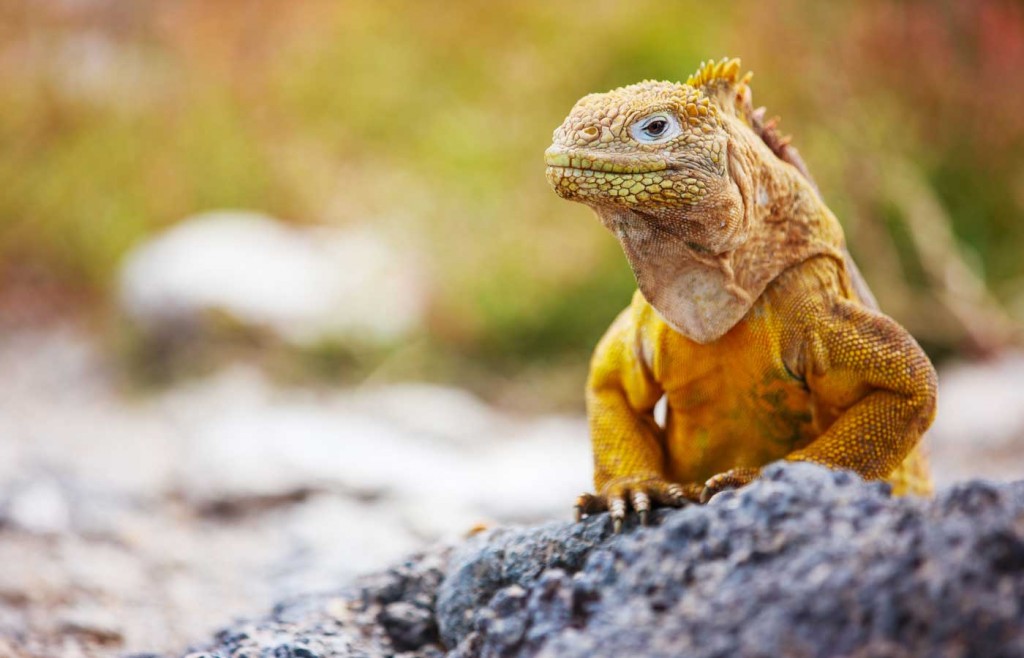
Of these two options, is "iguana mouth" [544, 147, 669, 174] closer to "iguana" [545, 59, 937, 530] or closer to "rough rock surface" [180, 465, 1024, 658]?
"iguana" [545, 59, 937, 530]

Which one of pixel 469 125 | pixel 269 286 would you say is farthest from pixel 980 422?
pixel 469 125

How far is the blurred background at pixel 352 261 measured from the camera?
6383 mm

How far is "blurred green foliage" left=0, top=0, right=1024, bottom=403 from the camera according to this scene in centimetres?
984

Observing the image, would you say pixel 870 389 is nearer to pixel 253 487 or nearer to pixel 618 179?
pixel 618 179

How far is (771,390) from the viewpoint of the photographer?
10.6 feet

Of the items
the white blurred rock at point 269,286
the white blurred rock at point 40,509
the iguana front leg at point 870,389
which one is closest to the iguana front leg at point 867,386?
the iguana front leg at point 870,389

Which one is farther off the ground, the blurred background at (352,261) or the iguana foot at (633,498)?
the blurred background at (352,261)

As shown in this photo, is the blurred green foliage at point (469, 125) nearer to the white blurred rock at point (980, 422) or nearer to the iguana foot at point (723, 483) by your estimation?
the white blurred rock at point (980, 422)

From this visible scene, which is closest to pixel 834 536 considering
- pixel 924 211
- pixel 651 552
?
pixel 651 552

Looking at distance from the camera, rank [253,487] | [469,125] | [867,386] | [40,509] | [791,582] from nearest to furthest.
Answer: [791,582] < [867,386] < [40,509] < [253,487] < [469,125]

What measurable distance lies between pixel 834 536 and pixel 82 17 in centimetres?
1664

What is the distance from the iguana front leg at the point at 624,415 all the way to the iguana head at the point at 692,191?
356mm

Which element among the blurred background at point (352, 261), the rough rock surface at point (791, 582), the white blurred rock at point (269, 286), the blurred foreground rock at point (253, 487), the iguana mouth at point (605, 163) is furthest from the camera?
the white blurred rock at point (269, 286)

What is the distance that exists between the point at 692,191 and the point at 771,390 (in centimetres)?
75
